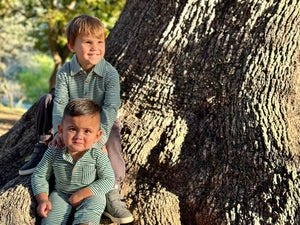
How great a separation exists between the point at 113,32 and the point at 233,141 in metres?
1.94

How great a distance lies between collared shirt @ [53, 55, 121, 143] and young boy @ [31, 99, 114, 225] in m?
0.34

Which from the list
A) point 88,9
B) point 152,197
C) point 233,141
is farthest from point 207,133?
point 88,9

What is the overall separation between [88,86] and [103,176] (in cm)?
86

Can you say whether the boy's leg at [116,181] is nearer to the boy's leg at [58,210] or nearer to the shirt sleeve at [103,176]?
the shirt sleeve at [103,176]

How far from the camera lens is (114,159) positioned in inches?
136

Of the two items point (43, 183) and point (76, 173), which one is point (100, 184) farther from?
point (43, 183)

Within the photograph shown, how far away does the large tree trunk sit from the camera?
3283 mm

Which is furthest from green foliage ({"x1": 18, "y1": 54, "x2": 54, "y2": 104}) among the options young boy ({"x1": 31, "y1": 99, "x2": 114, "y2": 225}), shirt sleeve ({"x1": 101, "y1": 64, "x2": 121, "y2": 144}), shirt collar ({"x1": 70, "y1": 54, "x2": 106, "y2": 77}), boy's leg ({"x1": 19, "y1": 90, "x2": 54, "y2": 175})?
young boy ({"x1": 31, "y1": 99, "x2": 114, "y2": 225})

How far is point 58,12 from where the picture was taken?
17.8 m

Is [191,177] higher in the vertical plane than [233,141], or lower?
lower

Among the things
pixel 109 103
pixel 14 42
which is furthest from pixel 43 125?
pixel 14 42

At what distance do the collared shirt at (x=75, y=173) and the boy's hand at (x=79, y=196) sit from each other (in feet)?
0.12

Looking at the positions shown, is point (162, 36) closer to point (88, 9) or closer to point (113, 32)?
point (113, 32)

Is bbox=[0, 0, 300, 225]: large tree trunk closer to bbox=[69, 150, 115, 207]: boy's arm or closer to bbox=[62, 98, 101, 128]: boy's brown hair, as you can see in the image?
bbox=[69, 150, 115, 207]: boy's arm
